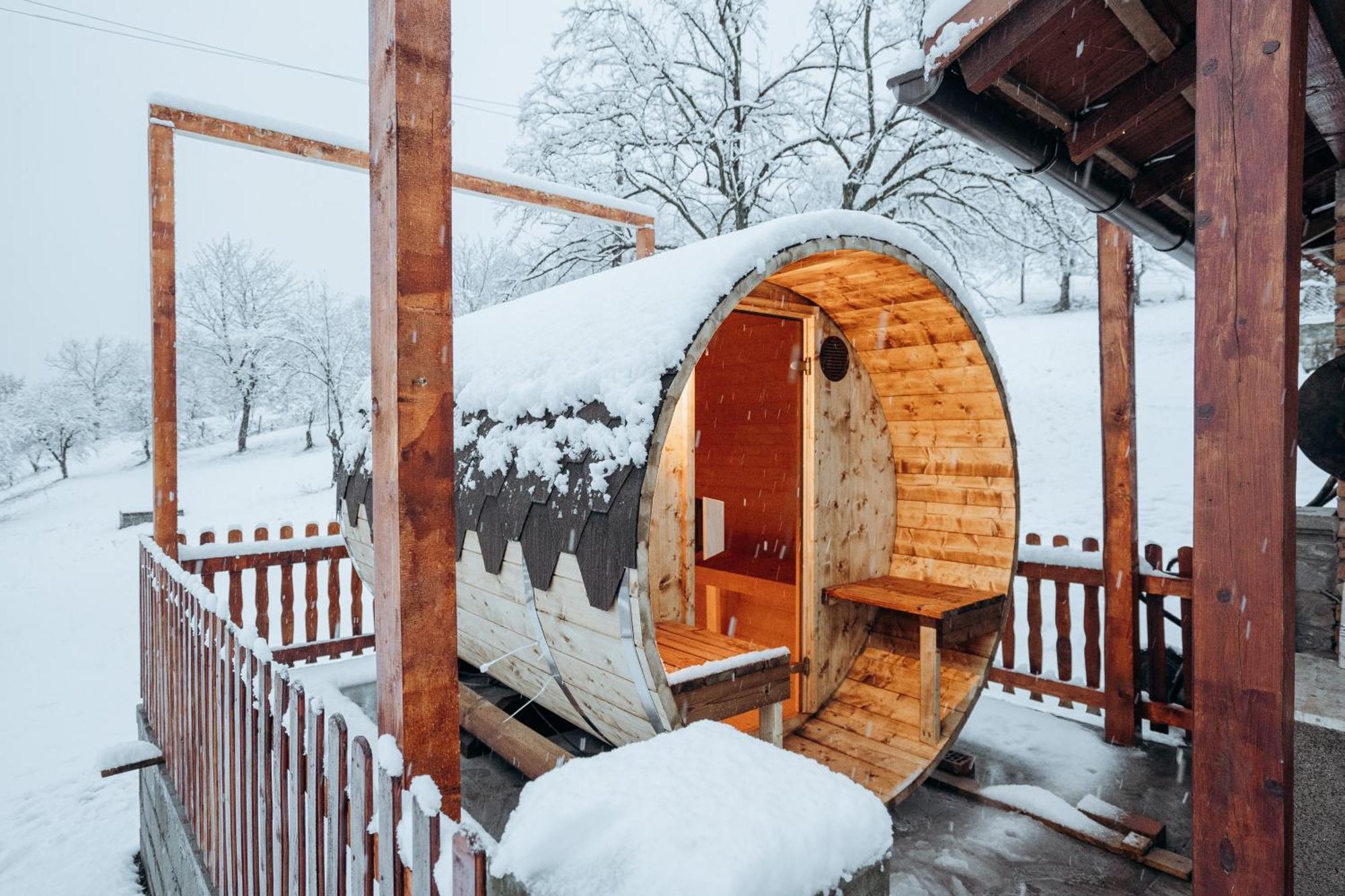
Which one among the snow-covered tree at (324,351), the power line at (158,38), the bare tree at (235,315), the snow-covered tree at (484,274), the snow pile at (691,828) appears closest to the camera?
the snow pile at (691,828)

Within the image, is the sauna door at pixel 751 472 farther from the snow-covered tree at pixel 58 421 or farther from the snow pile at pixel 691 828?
the snow-covered tree at pixel 58 421

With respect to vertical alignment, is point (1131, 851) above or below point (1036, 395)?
below

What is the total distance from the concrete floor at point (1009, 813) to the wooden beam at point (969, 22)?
9.98ft

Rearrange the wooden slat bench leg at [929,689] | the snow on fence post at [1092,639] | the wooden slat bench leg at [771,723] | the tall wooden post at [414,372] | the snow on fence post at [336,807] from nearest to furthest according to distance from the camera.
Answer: the tall wooden post at [414,372], the snow on fence post at [336,807], the wooden slat bench leg at [771,723], the wooden slat bench leg at [929,689], the snow on fence post at [1092,639]

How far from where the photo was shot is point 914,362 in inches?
166

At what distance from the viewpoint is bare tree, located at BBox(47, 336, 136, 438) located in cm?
3225

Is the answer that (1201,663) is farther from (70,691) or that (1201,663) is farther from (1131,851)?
(70,691)

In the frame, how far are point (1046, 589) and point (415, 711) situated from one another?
34.1 ft

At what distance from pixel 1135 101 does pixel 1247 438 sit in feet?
6.18

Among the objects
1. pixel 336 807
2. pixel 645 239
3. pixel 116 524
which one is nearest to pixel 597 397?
pixel 336 807

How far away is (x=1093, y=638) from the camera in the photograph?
4.48 metres

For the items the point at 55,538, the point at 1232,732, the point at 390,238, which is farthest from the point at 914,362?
the point at 55,538

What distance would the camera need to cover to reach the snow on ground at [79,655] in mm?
4309

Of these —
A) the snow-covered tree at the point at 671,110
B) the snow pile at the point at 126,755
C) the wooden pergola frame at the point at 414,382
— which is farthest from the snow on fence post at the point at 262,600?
the snow-covered tree at the point at 671,110
